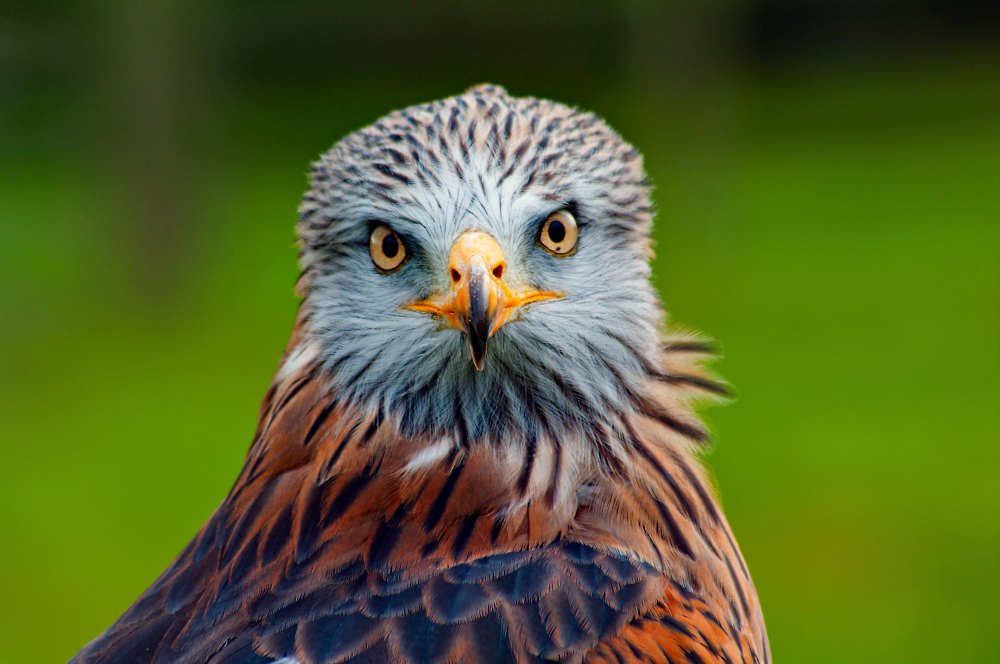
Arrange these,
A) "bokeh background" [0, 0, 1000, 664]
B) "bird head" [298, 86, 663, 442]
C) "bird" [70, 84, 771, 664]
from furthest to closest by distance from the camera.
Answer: "bokeh background" [0, 0, 1000, 664], "bird head" [298, 86, 663, 442], "bird" [70, 84, 771, 664]

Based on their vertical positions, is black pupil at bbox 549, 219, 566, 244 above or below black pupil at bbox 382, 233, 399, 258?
above

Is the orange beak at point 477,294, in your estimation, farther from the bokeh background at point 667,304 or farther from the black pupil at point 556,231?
the bokeh background at point 667,304

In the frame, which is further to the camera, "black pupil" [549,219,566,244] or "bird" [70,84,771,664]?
Answer: "black pupil" [549,219,566,244]

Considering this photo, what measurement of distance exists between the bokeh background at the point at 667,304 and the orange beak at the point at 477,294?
0.49 m

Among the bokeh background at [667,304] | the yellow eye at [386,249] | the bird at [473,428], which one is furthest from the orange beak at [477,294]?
the bokeh background at [667,304]

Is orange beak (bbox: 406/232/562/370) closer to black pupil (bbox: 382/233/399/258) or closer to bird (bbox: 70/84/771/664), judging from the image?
bird (bbox: 70/84/771/664)

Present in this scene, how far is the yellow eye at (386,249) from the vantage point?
2.10 meters

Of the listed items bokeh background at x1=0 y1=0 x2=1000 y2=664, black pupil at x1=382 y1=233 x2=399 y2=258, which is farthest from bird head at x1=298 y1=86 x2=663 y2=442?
bokeh background at x1=0 y1=0 x2=1000 y2=664

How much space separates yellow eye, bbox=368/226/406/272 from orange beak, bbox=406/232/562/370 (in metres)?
0.13

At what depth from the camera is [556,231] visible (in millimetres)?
2113

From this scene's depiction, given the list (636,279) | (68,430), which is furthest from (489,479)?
(68,430)

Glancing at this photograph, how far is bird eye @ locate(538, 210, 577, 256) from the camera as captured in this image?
210cm

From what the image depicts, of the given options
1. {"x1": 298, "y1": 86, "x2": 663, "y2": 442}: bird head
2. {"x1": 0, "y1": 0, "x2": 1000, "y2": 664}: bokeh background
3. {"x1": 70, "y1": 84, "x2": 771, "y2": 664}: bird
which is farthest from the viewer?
{"x1": 0, "y1": 0, "x2": 1000, "y2": 664}: bokeh background

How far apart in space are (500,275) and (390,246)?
258mm
